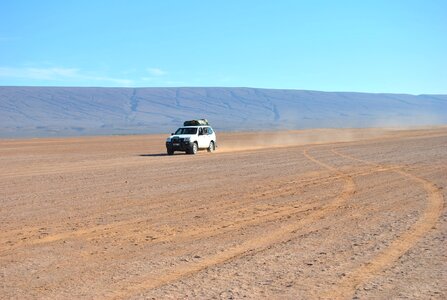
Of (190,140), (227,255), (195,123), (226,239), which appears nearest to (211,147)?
(195,123)

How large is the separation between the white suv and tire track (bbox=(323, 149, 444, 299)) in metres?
20.7

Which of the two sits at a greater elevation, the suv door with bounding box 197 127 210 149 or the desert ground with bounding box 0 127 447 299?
the suv door with bounding box 197 127 210 149

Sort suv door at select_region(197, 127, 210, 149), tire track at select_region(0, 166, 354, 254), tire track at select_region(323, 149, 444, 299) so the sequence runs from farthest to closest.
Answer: suv door at select_region(197, 127, 210, 149) < tire track at select_region(0, 166, 354, 254) < tire track at select_region(323, 149, 444, 299)

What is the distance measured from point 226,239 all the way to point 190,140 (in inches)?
946

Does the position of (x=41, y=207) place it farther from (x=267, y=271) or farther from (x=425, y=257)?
(x=425, y=257)

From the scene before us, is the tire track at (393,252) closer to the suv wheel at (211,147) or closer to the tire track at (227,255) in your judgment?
the tire track at (227,255)

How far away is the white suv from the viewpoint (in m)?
32.8

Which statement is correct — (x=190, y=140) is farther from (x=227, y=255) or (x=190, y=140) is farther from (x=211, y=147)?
(x=227, y=255)

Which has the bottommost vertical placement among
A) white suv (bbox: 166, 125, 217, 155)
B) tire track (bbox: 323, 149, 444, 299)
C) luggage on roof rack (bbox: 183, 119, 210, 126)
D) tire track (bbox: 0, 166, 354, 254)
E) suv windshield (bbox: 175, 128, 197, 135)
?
tire track (bbox: 0, 166, 354, 254)

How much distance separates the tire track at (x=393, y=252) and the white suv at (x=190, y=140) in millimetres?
20681

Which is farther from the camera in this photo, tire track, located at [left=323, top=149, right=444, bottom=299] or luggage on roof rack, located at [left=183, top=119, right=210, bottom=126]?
luggage on roof rack, located at [left=183, top=119, right=210, bottom=126]

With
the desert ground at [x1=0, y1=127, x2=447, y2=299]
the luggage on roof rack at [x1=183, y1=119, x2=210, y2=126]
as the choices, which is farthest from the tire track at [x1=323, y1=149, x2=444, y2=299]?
the luggage on roof rack at [x1=183, y1=119, x2=210, y2=126]

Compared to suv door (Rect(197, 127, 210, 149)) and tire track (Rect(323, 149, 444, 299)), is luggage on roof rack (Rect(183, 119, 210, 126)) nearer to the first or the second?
suv door (Rect(197, 127, 210, 149))

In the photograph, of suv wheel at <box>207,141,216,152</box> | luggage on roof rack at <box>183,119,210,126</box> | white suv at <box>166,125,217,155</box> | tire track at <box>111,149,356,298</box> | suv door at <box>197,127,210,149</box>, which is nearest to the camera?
tire track at <box>111,149,356,298</box>
